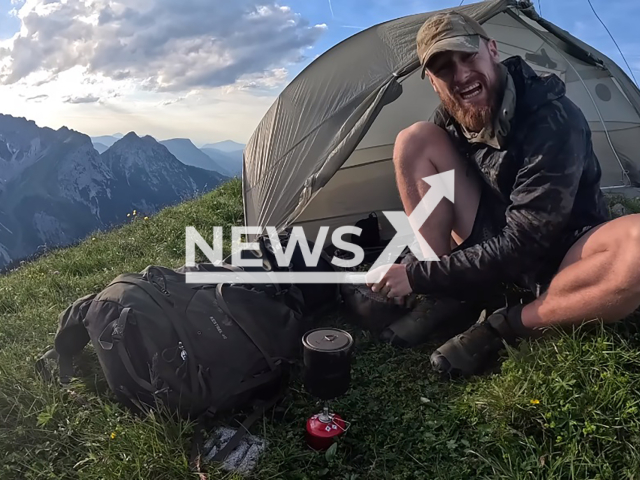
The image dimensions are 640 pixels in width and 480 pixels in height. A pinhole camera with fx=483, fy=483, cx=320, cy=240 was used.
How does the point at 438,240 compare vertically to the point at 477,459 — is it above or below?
above

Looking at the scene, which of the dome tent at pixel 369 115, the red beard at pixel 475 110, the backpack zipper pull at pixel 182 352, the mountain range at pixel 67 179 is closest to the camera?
the backpack zipper pull at pixel 182 352

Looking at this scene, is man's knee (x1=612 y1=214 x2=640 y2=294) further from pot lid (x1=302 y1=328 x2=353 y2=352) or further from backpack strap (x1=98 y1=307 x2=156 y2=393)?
backpack strap (x1=98 y1=307 x2=156 y2=393)

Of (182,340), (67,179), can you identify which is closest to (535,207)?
(182,340)

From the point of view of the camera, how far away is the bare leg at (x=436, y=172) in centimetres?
245

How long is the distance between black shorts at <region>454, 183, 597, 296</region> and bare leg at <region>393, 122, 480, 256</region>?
0.05 m

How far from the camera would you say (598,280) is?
6.13 feet

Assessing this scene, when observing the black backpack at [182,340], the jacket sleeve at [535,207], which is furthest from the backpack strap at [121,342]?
the jacket sleeve at [535,207]

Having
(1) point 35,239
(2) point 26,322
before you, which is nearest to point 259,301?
(2) point 26,322

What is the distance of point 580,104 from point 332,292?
129 inches

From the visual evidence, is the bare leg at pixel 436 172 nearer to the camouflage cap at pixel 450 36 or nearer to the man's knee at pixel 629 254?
the camouflage cap at pixel 450 36

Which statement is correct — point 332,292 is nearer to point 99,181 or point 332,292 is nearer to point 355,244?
point 355,244

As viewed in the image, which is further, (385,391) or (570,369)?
(385,391)

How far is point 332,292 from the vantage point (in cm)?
282

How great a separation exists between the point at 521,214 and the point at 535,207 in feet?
0.20
